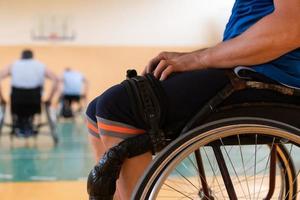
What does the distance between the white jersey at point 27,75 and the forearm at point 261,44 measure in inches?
176

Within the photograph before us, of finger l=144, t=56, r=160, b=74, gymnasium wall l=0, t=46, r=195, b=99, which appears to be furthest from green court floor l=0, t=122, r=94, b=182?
gymnasium wall l=0, t=46, r=195, b=99

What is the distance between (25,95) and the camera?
5062mm

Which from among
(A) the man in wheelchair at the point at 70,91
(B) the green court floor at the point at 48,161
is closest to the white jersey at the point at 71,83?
(A) the man in wheelchair at the point at 70,91

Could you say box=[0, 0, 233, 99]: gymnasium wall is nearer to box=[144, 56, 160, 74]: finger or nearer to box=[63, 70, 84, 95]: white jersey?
box=[63, 70, 84, 95]: white jersey

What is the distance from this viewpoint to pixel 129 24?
25.1ft

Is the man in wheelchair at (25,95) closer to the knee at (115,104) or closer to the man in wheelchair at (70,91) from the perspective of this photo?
the man in wheelchair at (70,91)

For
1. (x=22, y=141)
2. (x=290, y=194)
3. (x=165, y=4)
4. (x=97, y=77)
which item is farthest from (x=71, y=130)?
(x=290, y=194)

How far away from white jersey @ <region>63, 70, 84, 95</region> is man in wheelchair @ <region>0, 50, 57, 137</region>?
196 cm

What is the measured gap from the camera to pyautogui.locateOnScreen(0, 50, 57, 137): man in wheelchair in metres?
5.06

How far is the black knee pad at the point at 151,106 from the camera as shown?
2.54 ft

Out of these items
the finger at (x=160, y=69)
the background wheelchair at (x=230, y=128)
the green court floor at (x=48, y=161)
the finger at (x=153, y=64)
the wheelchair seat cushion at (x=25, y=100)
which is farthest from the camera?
the wheelchair seat cushion at (x=25, y=100)

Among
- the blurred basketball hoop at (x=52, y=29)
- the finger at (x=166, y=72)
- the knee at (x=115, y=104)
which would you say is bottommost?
the knee at (x=115, y=104)

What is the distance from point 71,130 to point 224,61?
5.67 meters

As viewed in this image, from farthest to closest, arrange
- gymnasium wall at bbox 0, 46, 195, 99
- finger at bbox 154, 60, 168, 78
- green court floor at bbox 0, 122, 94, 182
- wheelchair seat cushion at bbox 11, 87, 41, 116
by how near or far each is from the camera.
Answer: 1. gymnasium wall at bbox 0, 46, 195, 99
2. wheelchair seat cushion at bbox 11, 87, 41, 116
3. green court floor at bbox 0, 122, 94, 182
4. finger at bbox 154, 60, 168, 78
